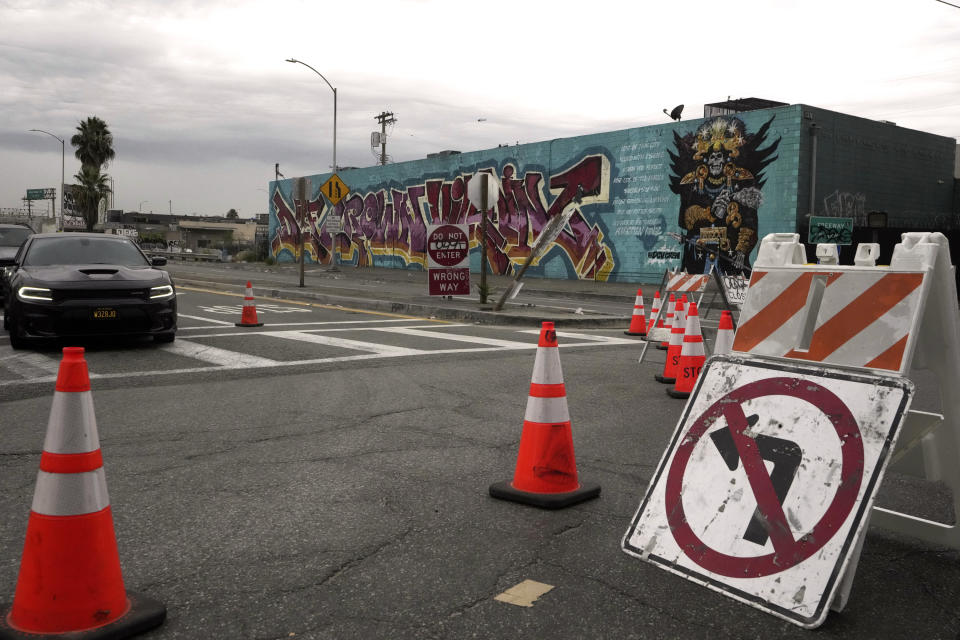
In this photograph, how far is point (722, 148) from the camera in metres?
26.4

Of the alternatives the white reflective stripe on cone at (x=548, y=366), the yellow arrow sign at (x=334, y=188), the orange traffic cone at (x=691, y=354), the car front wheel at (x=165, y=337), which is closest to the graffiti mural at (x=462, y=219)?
the yellow arrow sign at (x=334, y=188)

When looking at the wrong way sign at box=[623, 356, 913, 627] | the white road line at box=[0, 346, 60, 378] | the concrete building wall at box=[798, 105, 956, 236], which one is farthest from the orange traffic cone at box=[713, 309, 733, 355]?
the concrete building wall at box=[798, 105, 956, 236]

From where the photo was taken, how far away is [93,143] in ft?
247

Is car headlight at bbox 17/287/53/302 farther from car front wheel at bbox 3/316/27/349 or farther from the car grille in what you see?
car front wheel at bbox 3/316/27/349

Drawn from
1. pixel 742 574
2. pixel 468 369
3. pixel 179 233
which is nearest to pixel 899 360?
pixel 742 574

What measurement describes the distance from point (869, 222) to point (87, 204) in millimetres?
70454

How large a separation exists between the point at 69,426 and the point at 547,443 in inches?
90.1

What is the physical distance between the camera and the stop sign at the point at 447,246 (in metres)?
17.5

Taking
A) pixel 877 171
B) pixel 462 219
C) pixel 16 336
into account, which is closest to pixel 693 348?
pixel 16 336

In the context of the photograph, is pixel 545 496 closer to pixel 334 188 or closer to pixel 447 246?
pixel 447 246

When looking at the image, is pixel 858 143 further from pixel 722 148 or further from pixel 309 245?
pixel 309 245

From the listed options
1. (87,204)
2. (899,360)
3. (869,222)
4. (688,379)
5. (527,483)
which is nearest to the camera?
(899,360)

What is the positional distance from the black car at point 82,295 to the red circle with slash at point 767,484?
26.2ft

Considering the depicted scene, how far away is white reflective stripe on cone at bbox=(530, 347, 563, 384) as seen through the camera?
430 cm
